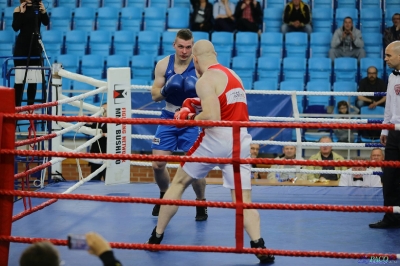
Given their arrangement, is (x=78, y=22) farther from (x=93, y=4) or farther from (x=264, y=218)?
(x=264, y=218)

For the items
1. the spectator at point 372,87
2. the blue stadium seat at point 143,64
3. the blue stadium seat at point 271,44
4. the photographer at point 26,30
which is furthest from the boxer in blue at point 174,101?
the blue stadium seat at point 271,44

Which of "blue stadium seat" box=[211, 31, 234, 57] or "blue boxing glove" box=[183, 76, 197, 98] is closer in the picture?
"blue boxing glove" box=[183, 76, 197, 98]

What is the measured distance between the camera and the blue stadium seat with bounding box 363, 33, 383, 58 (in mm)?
10602

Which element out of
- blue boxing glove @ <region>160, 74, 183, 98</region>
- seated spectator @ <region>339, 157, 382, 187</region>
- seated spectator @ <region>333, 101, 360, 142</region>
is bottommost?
seated spectator @ <region>339, 157, 382, 187</region>

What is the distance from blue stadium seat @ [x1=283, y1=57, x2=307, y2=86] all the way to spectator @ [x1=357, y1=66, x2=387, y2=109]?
42.5 inches

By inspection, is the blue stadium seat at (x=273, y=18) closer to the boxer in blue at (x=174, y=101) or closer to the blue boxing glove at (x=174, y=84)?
the boxer in blue at (x=174, y=101)

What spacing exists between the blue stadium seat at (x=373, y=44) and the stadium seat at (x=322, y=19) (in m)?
0.62

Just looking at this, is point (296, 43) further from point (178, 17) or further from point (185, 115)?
point (185, 115)

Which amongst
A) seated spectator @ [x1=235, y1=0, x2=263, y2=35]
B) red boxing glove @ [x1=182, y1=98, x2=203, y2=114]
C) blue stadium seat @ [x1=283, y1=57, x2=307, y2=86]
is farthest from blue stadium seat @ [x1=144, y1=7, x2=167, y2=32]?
red boxing glove @ [x1=182, y1=98, x2=203, y2=114]

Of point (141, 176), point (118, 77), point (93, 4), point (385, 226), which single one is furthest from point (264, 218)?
point (93, 4)

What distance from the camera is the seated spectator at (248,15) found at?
10781 mm

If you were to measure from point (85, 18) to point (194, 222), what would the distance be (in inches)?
272

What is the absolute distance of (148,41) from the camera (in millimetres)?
10883

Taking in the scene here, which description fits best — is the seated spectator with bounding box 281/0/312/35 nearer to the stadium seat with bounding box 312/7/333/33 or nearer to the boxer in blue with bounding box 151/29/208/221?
the stadium seat with bounding box 312/7/333/33
